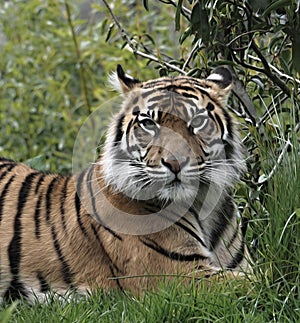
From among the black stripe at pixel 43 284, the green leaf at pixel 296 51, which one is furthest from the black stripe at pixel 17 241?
the green leaf at pixel 296 51

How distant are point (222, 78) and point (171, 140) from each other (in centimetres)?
57

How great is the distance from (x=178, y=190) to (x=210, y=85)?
25.1 inches

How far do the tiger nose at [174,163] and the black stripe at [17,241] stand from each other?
1070 millimetres

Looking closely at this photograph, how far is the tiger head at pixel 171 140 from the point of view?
387 cm

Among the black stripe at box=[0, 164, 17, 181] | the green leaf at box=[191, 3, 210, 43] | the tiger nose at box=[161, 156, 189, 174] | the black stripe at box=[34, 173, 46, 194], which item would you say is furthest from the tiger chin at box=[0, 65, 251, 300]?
the black stripe at box=[0, 164, 17, 181]

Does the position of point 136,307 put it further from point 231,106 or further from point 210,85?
point 231,106

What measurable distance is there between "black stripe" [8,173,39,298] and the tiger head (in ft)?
2.03

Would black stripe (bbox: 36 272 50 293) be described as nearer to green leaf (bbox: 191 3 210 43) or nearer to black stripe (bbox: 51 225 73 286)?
black stripe (bbox: 51 225 73 286)

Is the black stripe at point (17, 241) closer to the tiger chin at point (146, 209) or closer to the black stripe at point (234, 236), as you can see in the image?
the tiger chin at point (146, 209)

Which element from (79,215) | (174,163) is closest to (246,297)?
(174,163)

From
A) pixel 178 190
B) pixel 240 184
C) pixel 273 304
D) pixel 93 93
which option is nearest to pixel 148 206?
pixel 178 190

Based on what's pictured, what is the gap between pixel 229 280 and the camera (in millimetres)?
3689

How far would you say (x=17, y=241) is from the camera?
4457 mm

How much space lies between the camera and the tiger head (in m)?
3.87
